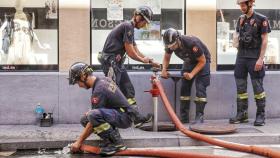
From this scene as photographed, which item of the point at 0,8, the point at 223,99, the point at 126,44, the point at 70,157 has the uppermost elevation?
the point at 0,8

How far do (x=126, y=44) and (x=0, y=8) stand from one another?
2.47m

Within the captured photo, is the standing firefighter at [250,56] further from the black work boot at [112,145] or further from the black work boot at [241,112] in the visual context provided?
the black work boot at [112,145]

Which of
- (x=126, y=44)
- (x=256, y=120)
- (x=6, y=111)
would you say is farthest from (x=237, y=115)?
(x=6, y=111)

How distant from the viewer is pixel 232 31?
1002 cm

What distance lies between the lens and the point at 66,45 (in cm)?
956

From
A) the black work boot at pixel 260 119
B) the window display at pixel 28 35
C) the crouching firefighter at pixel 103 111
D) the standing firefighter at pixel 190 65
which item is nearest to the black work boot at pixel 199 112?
the standing firefighter at pixel 190 65

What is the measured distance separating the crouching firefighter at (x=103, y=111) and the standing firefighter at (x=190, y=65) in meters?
1.69

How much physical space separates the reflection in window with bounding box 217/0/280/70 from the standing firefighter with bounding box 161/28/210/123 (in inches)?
34.6

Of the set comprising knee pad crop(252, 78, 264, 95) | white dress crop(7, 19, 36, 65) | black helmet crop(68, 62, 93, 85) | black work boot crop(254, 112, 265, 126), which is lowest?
black work boot crop(254, 112, 265, 126)

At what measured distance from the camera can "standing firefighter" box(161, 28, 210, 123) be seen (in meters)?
8.80

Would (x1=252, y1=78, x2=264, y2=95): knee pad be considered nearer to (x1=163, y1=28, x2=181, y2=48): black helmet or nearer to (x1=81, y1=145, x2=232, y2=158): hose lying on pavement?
(x1=163, y1=28, x2=181, y2=48): black helmet

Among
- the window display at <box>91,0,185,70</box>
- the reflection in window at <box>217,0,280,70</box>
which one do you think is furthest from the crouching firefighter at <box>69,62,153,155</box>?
the reflection in window at <box>217,0,280,70</box>

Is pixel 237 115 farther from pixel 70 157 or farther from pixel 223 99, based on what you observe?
pixel 70 157

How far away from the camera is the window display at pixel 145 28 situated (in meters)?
9.71
